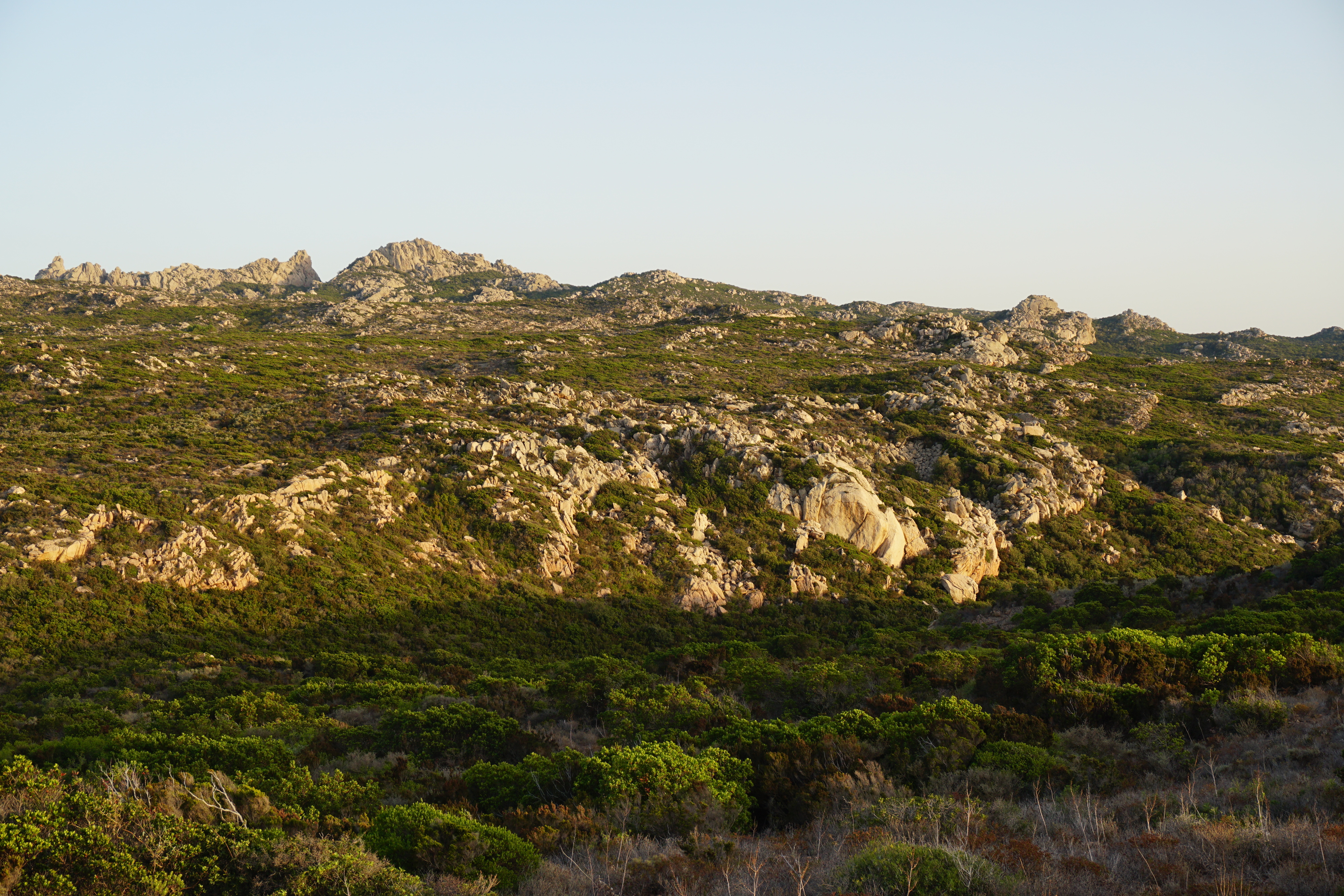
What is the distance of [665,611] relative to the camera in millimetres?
38281

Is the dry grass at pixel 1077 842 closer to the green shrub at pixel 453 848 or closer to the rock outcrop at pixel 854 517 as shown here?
the green shrub at pixel 453 848

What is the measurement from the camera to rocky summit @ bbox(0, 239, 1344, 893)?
11.5 metres

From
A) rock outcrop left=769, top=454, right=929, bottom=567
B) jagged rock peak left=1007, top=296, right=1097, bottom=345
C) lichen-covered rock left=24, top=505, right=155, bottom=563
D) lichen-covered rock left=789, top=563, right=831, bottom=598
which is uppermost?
jagged rock peak left=1007, top=296, right=1097, bottom=345

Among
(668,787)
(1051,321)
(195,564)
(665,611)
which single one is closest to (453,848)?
(668,787)

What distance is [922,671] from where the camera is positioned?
79.5 feet

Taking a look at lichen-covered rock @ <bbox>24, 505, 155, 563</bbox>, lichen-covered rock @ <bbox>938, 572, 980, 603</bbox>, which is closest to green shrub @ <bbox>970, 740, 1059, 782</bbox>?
lichen-covered rock @ <bbox>938, 572, 980, 603</bbox>

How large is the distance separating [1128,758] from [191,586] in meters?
33.6

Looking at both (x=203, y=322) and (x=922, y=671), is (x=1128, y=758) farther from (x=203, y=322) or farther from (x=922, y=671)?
(x=203, y=322)

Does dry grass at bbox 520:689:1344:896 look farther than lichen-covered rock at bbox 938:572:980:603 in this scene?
No

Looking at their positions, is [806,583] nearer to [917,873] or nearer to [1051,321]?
[917,873]

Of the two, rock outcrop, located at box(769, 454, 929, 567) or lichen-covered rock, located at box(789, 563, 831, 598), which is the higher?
rock outcrop, located at box(769, 454, 929, 567)

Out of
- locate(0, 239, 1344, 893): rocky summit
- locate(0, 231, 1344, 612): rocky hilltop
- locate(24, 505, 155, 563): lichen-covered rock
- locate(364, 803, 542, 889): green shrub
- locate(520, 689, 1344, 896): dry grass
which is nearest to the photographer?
locate(520, 689, 1344, 896): dry grass

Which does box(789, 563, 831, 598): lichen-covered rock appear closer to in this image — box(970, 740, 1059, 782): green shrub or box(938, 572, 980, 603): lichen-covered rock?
box(938, 572, 980, 603): lichen-covered rock

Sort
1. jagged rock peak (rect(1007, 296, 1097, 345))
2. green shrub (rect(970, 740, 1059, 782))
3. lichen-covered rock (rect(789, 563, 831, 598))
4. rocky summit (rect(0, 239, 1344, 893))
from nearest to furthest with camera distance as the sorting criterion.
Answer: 1. rocky summit (rect(0, 239, 1344, 893))
2. green shrub (rect(970, 740, 1059, 782))
3. lichen-covered rock (rect(789, 563, 831, 598))
4. jagged rock peak (rect(1007, 296, 1097, 345))
